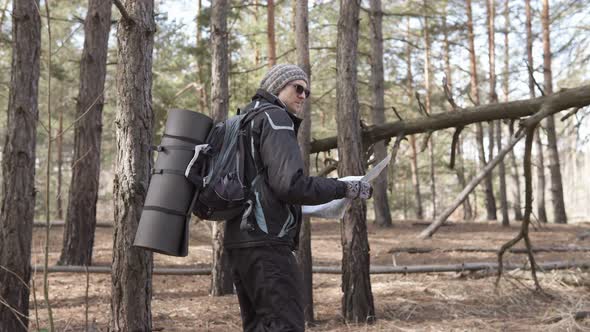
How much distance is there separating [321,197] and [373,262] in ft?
25.0

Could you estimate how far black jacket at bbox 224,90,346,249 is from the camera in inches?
110

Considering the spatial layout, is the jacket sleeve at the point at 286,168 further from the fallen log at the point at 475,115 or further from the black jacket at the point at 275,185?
the fallen log at the point at 475,115

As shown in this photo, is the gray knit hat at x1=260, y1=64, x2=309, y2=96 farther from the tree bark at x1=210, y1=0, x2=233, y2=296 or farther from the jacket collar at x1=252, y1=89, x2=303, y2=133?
the tree bark at x1=210, y1=0, x2=233, y2=296

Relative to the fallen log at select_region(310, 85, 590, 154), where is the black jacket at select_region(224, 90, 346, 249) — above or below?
below

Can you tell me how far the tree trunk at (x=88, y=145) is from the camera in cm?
941

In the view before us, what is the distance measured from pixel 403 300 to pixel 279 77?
16.4 ft

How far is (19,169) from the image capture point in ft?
17.2

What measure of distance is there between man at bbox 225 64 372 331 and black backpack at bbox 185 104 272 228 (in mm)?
41

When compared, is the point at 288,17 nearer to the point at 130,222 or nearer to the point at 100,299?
the point at 100,299

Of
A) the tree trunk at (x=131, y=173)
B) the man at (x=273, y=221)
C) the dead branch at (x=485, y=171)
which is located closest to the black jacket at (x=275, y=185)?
the man at (x=273, y=221)

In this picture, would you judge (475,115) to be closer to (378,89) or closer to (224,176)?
(224,176)

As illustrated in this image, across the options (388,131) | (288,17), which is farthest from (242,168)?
(288,17)

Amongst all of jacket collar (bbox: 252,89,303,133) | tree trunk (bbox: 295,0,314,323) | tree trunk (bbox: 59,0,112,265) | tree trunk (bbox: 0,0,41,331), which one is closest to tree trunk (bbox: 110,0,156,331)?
jacket collar (bbox: 252,89,303,133)

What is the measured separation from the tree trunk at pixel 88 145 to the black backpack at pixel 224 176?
6912 millimetres
